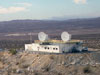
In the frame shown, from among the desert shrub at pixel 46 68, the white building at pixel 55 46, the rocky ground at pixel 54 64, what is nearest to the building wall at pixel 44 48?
the white building at pixel 55 46

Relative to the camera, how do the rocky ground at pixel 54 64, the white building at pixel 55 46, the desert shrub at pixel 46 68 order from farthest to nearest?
1. the white building at pixel 55 46
2. the desert shrub at pixel 46 68
3. the rocky ground at pixel 54 64

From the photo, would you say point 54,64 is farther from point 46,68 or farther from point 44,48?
point 44,48

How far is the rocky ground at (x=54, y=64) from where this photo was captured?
5191cm

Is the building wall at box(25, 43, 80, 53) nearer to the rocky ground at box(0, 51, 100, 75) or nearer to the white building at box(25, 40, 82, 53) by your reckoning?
the white building at box(25, 40, 82, 53)

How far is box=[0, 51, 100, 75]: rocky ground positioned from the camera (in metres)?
51.9

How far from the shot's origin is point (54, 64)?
2135 inches

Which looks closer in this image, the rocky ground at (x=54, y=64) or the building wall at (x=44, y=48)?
the rocky ground at (x=54, y=64)

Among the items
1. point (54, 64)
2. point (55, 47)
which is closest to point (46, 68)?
point (54, 64)

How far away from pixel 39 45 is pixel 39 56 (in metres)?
5.45

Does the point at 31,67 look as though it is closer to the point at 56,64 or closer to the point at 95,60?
the point at 56,64

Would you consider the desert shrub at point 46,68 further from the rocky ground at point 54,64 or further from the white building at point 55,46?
the white building at point 55,46

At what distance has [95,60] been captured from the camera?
55.4 metres

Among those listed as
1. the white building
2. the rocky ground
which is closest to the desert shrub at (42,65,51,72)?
the rocky ground

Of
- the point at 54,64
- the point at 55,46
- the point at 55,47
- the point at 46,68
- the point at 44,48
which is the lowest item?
the point at 46,68
